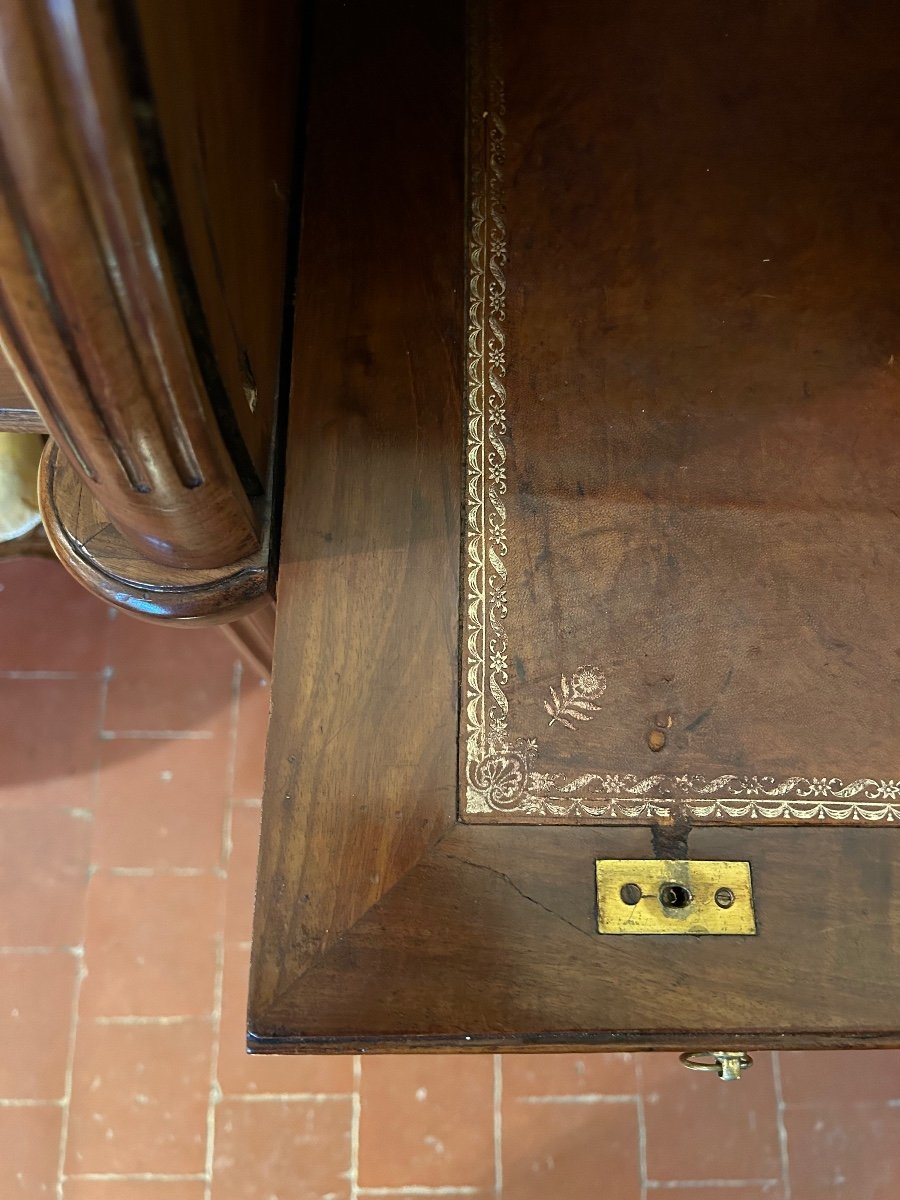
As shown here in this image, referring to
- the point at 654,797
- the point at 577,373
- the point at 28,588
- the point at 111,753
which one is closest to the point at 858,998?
the point at 654,797

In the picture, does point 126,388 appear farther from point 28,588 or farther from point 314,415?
point 28,588

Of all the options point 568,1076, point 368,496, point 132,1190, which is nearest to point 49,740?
point 132,1190

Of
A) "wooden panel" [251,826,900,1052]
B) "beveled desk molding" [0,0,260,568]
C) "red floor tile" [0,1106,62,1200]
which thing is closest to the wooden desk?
"wooden panel" [251,826,900,1052]

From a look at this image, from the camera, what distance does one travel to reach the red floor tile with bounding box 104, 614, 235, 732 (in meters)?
1.61

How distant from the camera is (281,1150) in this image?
1.41 metres

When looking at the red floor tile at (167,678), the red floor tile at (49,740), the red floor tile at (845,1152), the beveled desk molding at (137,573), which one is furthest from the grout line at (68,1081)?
the red floor tile at (845,1152)

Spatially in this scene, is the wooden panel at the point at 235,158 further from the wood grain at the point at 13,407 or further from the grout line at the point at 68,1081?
the grout line at the point at 68,1081

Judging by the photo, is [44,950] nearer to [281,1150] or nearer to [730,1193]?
[281,1150]

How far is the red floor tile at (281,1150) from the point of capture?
1.39 meters

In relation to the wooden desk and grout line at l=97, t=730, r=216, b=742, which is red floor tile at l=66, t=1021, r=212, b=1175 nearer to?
grout line at l=97, t=730, r=216, b=742

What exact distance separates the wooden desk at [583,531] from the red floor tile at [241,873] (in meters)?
0.87

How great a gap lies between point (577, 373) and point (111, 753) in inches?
42.8

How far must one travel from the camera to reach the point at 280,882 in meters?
0.68

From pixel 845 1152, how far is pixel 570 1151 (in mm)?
→ 391
